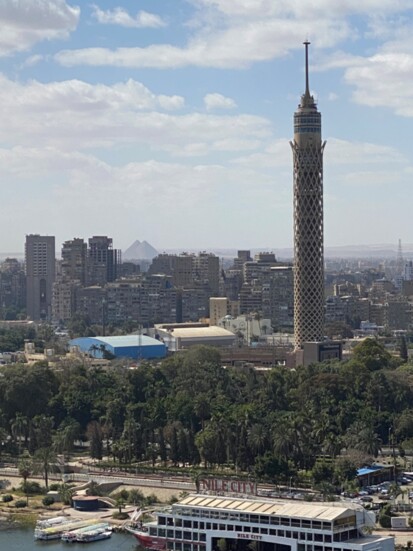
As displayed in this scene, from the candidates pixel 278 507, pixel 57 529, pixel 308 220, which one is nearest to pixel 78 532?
pixel 57 529

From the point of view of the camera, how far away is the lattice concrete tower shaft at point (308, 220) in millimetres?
71000

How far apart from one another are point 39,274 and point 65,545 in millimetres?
92771

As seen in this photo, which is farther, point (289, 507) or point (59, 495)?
point (59, 495)

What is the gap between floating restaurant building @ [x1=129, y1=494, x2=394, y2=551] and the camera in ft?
111

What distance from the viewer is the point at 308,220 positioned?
7112cm

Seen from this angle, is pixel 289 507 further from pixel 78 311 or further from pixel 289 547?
pixel 78 311

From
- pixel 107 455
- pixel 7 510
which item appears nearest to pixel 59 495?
pixel 7 510

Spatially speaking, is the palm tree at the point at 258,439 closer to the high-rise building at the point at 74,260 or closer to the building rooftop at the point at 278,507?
the building rooftop at the point at 278,507

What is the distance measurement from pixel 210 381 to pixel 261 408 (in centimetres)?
720

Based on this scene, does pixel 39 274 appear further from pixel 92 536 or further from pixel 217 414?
pixel 92 536

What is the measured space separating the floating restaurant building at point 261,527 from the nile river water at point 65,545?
4.97ft

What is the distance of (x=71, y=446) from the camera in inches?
2051

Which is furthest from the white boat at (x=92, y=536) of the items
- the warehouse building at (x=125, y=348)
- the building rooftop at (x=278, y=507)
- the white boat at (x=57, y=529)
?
the warehouse building at (x=125, y=348)

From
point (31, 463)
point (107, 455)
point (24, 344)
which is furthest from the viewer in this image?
point (24, 344)
